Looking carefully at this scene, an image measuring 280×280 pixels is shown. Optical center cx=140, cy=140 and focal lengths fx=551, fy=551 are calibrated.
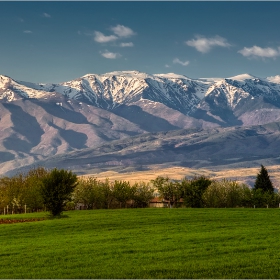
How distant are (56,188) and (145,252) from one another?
42193mm

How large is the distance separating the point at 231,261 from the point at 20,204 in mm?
80127

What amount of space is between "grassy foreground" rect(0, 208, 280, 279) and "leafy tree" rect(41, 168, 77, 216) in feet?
74.8

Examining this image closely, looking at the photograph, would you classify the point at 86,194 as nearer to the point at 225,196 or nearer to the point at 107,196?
the point at 107,196

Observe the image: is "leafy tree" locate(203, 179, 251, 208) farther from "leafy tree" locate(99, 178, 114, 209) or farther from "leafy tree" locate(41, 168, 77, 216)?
"leafy tree" locate(41, 168, 77, 216)

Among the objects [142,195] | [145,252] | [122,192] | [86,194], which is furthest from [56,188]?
[142,195]

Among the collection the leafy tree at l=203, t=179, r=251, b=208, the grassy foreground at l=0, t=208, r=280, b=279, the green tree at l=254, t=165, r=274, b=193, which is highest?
the green tree at l=254, t=165, r=274, b=193

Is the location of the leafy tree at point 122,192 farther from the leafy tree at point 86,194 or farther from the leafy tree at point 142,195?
the leafy tree at point 86,194

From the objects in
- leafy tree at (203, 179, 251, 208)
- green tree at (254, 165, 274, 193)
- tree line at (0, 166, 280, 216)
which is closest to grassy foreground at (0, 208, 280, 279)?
tree line at (0, 166, 280, 216)

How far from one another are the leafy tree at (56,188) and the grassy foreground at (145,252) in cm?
2280

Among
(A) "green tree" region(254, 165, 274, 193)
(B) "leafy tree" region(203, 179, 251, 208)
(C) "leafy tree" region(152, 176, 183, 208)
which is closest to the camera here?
(B) "leafy tree" region(203, 179, 251, 208)

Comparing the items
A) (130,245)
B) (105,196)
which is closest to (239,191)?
(105,196)

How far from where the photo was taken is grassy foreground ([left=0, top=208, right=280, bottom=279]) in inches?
1140

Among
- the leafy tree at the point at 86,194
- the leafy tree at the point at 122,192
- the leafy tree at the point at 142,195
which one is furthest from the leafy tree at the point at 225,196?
the leafy tree at the point at 86,194

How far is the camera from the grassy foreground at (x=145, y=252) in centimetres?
2895
